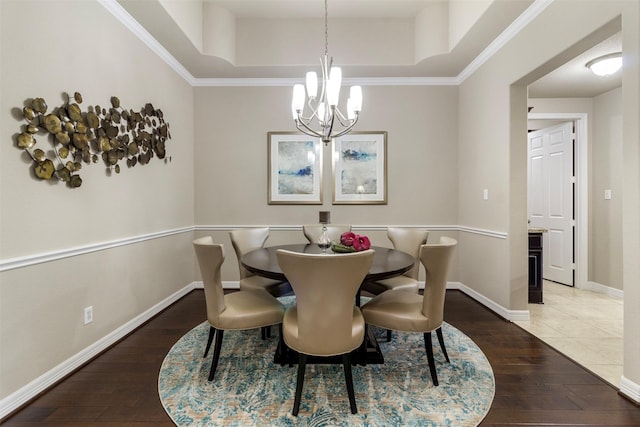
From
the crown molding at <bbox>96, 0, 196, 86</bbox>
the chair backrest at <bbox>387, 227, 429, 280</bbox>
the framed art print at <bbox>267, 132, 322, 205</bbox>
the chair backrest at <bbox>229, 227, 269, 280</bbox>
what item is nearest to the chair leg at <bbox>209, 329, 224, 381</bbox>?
the chair backrest at <bbox>229, 227, 269, 280</bbox>

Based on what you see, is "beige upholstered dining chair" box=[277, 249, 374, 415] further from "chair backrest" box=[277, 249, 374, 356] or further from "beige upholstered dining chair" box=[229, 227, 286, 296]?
"beige upholstered dining chair" box=[229, 227, 286, 296]

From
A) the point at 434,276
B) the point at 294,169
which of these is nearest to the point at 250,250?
the point at 294,169

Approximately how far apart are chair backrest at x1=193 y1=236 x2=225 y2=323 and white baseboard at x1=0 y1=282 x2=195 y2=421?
3.35 ft

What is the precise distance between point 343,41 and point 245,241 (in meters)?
2.53

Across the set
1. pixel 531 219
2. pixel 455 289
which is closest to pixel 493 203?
pixel 455 289

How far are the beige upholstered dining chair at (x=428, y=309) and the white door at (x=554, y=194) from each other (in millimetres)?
3404

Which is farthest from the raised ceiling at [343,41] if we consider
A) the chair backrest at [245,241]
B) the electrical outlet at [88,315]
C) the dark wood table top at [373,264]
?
the electrical outlet at [88,315]

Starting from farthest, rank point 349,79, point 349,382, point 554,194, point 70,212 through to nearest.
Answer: point 554,194, point 349,79, point 70,212, point 349,382

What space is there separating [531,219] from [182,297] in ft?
16.7

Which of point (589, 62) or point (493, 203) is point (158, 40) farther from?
point (589, 62)

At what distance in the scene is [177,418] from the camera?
65.2 inches

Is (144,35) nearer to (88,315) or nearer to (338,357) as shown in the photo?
(88,315)

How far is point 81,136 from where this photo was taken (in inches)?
83.9

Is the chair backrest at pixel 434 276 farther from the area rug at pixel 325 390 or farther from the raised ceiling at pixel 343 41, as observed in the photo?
the raised ceiling at pixel 343 41
